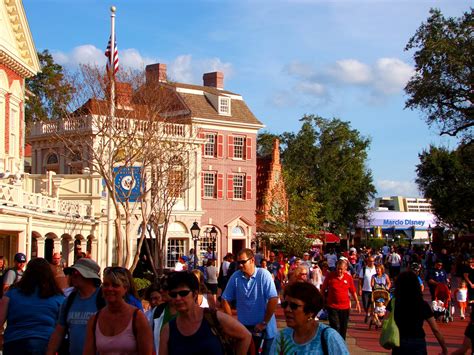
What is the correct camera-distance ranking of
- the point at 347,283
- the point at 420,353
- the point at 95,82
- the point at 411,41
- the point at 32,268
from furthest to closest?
the point at 411,41 < the point at 95,82 < the point at 347,283 < the point at 420,353 < the point at 32,268

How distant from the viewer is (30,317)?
798 cm

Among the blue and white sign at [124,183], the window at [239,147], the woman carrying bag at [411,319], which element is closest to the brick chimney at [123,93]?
the blue and white sign at [124,183]

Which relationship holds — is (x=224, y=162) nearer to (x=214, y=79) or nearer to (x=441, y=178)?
(x=214, y=79)

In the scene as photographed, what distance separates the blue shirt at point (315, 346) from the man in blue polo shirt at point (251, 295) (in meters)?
4.24

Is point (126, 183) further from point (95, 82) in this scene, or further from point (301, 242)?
point (301, 242)

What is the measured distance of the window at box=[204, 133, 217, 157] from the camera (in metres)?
55.3

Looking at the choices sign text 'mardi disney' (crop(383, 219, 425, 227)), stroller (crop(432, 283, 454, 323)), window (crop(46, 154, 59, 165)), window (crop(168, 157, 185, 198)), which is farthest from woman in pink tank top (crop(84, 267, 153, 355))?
sign text 'mardi disney' (crop(383, 219, 425, 227))

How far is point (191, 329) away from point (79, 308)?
1.44 m

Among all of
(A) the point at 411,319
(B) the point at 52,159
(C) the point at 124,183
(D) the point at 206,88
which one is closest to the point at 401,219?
(D) the point at 206,88

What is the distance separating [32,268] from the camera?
8.10 m

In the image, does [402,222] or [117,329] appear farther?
[402,222]

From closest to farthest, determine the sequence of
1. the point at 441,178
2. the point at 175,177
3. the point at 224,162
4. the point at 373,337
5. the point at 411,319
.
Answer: the point at 411,319, the point at 373,337, the point at 175,177, the point at 224,162, the point at 441,178

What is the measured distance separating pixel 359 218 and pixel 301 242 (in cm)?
2566

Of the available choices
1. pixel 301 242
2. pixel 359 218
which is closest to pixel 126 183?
pixel 301 242
